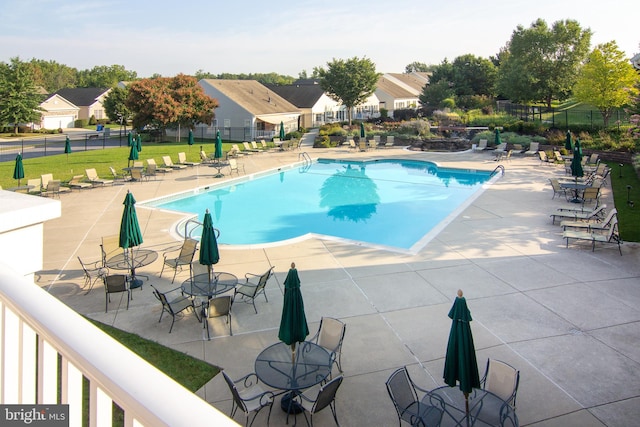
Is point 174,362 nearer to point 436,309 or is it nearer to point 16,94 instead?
point 436,309

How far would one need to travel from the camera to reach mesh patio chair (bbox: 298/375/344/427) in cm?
633

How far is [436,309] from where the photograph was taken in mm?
10156

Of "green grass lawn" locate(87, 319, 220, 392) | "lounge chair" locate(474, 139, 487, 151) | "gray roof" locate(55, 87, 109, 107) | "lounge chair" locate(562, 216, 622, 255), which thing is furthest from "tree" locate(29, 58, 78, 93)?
"lounge chair" locate(562, 216, 622, 255)

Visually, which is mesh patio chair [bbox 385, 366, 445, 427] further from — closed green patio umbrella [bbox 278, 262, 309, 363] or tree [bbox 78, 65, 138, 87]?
tree [bbox 78, 65, 138, 87]

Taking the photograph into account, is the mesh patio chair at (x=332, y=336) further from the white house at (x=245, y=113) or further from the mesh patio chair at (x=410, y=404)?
the white house at (x=245, y=113)

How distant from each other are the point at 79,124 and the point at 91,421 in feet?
281

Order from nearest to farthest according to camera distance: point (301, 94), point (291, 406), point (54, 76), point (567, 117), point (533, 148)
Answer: point (291, 406) → point (533, 148) → point (567, 117) → point (301, 94) → point (54, 76)

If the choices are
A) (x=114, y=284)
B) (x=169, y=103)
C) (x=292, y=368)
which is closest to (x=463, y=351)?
(x=292, y=368)

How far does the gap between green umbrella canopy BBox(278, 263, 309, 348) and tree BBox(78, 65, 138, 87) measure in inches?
4198

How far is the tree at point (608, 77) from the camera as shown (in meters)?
Answer: 34.6

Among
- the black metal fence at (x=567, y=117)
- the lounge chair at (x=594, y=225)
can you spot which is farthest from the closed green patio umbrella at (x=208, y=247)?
the black metal fence at (x=567, y=117)

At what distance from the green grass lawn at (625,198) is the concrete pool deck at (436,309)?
1.63 metres

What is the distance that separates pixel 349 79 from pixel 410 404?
4885cm

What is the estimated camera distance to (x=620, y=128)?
34438 millimetres
